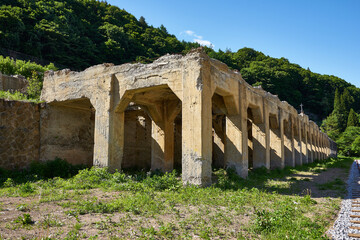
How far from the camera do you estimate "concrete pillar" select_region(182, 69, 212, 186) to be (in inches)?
336

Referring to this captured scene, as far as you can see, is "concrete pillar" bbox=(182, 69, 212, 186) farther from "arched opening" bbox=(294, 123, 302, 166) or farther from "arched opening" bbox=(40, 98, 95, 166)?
"arched opening" bbox=(294, 123, 302, 166)

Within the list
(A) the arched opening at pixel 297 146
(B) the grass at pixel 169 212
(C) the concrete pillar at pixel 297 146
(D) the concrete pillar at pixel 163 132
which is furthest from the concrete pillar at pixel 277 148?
(B) the grass at pixel 169 212

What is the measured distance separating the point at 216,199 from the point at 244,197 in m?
0.81

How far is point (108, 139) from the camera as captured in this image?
10703 millimetres

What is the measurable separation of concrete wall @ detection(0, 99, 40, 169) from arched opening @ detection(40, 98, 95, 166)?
330 millimetres

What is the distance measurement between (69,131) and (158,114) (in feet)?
14.6

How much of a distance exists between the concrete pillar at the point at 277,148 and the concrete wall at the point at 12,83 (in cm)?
1572

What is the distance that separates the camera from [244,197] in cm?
720

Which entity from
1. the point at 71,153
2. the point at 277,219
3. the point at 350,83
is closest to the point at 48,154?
the point at 71,153

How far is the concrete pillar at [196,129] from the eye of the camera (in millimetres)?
8523

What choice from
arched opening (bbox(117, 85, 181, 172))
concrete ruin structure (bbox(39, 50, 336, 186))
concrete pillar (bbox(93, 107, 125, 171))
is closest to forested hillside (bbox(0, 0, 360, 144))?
arched opening (bbox(117, 85, 181, 172))

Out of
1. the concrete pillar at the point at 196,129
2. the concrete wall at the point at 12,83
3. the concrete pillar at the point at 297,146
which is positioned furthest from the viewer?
the concrete pillar at the point at 297,146

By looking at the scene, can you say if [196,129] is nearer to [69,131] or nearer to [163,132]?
[163,132]

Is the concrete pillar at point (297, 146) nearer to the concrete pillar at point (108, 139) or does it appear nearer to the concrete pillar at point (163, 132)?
the concrete pillar at point (163, 132)
